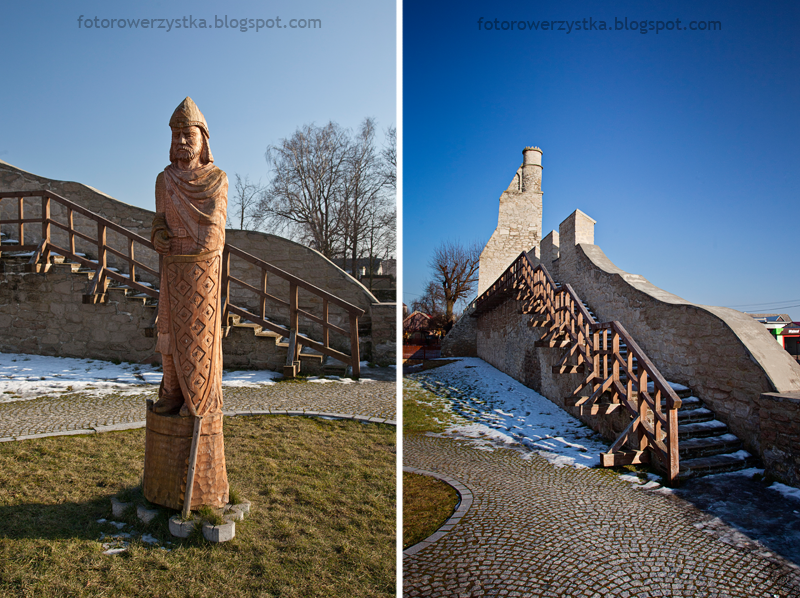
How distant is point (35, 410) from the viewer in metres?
5.23

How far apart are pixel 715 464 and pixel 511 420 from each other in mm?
2876

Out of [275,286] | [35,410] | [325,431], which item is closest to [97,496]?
[325,431]

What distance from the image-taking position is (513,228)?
18.0 metres

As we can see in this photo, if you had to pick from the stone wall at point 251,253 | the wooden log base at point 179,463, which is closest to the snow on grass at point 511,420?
the stone wall at point 251,253

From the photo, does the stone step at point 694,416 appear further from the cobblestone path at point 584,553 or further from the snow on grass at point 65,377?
the snow on grass at point 65,377

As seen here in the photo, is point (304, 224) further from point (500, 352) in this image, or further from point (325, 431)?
point (325, 431)

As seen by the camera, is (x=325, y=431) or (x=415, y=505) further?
(x=325, y=431)

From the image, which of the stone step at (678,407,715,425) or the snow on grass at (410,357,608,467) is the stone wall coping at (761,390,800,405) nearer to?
the stone step at (678,407,715,425)

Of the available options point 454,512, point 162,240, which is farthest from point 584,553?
point 162,240

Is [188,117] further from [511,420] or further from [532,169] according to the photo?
[532,169]

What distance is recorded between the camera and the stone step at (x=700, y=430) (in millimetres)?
5516

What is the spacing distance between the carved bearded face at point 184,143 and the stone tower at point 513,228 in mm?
15152

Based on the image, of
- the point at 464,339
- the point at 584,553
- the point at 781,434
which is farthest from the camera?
the point at 464,339

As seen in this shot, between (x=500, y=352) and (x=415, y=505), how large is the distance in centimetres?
977
